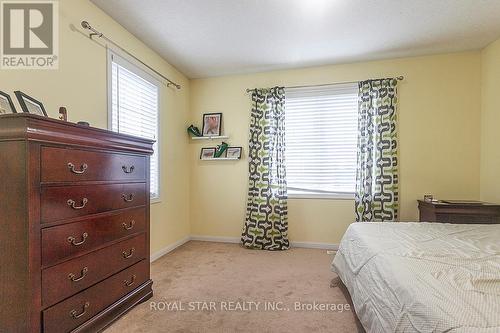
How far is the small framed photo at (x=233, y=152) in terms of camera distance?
12.5 feet

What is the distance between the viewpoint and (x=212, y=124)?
3914 mm

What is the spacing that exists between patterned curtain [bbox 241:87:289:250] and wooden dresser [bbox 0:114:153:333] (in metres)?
1.93

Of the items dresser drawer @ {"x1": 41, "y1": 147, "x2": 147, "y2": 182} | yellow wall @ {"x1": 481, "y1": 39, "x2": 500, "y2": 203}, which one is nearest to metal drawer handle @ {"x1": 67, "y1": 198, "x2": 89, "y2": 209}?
dresser drawer @ {"x1": 41, "y1": 147, "x2": 147, "y2": 182}

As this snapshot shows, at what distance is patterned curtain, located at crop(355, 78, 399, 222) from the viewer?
10.7 ft

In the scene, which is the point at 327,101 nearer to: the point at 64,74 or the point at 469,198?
the point at 469,198

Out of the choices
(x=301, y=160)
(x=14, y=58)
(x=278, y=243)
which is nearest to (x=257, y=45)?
(x=301, y=160)

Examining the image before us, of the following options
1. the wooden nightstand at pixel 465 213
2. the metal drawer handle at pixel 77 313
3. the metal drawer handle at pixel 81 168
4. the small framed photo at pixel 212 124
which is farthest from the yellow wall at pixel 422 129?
the metal drawer handle at pixel 77 313

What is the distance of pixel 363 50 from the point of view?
3.10 m

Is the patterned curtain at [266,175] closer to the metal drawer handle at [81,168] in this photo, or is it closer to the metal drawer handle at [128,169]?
the metal drawer handle at [128,169]

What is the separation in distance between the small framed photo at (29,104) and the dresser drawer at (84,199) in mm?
625

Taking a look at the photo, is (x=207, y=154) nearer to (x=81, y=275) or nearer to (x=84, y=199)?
(x=84, y=199)

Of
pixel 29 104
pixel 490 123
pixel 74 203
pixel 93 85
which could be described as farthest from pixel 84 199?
pixel 490 123

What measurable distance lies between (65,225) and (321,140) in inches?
119

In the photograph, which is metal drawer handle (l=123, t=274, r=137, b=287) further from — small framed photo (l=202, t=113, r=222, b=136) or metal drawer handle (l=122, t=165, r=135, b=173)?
small framed photo (l=202, t=113, r=222, b=136)
